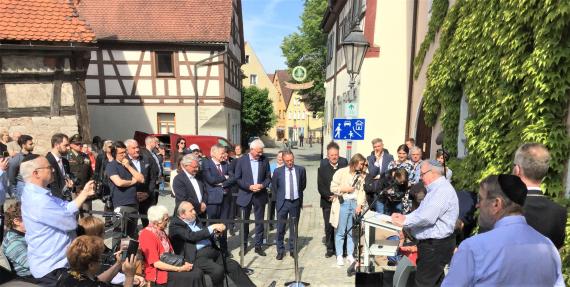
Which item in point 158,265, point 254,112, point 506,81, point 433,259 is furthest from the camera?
point 254,112

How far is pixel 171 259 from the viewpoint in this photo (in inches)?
161

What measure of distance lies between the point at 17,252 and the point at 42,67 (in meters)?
10.7

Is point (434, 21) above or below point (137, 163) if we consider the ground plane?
above

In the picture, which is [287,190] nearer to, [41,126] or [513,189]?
[513,189]

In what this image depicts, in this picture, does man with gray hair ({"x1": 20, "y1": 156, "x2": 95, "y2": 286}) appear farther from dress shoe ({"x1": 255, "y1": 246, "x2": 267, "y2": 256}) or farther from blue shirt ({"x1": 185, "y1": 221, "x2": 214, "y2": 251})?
dress shoe ({"x1": 255, "y1": 246, "x2": 267, "y2": 256})

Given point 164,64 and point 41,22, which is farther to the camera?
point 164,64

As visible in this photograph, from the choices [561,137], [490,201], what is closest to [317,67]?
[561,137]

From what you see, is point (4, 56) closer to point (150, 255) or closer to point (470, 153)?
point (150, 255)

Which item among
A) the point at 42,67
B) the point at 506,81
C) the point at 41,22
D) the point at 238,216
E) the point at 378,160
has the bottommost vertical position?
the point at 238,216

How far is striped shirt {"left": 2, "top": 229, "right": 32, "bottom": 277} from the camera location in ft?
11.3

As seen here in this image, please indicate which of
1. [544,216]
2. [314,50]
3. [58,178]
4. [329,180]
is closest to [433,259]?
[544,216]

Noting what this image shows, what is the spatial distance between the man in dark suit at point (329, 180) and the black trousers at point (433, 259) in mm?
2680

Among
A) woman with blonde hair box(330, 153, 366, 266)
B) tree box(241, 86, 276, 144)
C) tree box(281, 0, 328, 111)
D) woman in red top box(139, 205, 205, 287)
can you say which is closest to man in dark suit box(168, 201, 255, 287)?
woman in red top box(139, 205, 205, 287)

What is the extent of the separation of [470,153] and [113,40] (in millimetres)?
17641
